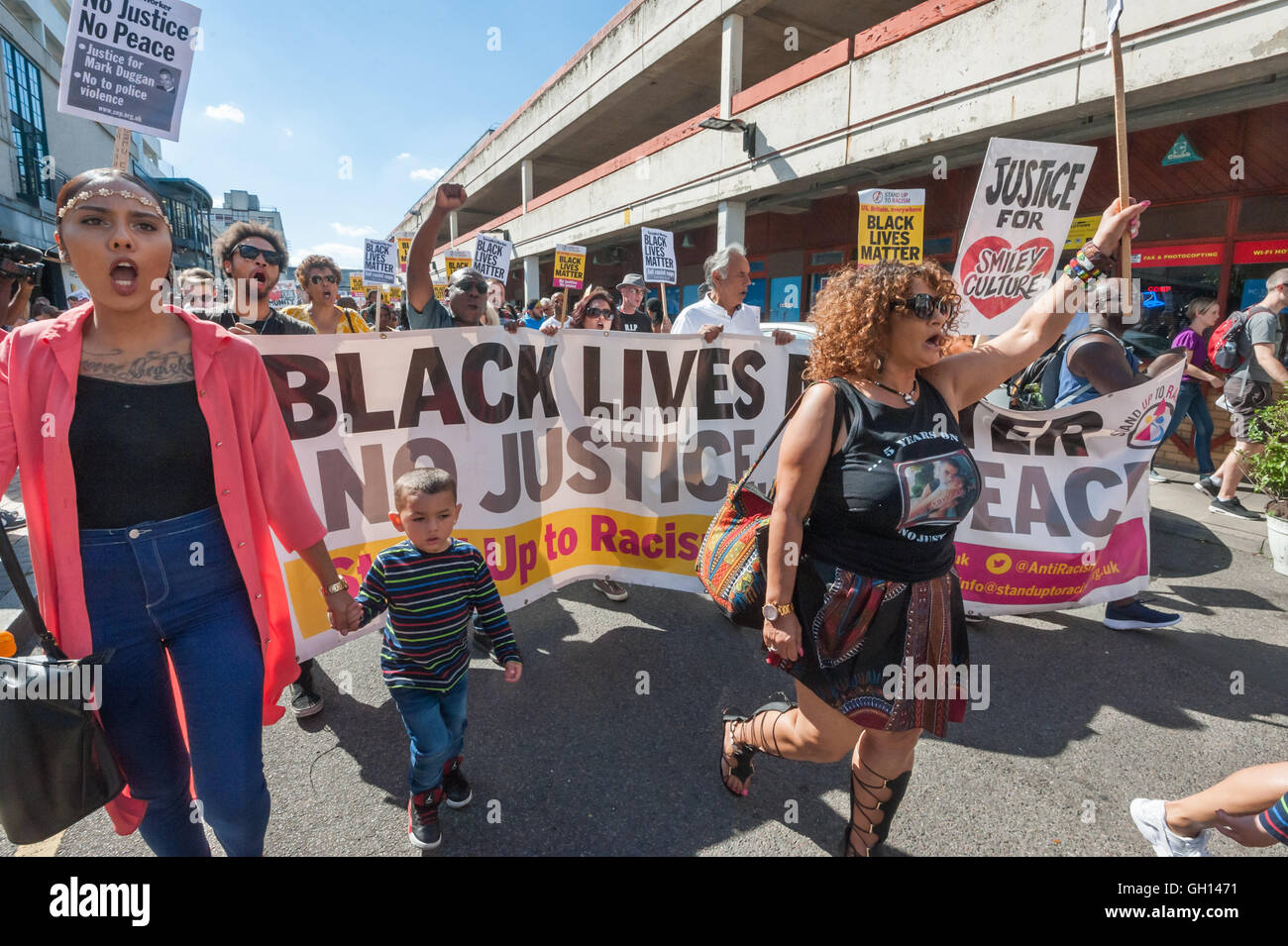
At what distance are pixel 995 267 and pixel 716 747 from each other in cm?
356

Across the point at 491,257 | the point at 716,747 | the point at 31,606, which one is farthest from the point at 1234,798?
the point at 491,257

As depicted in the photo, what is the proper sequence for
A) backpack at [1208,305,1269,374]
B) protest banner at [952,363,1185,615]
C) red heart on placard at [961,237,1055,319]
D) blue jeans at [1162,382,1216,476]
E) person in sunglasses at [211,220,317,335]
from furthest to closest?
blue jeans at [1162,382,1216,476] < backpack at [1208,305,1269,374] < red heart on placard at [961,237,1055,319] < protest banner at [952,363,1185,615] < person in sunglasses at [211,220,317,335]

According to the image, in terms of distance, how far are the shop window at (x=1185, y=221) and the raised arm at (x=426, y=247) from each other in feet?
31.3

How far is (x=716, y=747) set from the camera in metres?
2.96

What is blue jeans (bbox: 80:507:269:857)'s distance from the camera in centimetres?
169

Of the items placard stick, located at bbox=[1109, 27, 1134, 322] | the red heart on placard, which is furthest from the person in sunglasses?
the red heart on placard

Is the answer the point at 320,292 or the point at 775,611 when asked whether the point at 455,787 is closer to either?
the point at 775,611

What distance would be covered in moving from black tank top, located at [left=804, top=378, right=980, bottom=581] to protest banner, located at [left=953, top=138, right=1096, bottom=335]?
2.41 meters

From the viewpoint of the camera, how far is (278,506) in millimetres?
1995

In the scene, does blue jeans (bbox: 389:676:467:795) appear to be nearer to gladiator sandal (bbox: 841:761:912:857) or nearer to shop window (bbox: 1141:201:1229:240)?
gladiator sandal (bbox: 841:761:912:857)

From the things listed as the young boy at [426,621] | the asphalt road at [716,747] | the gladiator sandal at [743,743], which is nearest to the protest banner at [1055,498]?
the asphalt road at [716,747]

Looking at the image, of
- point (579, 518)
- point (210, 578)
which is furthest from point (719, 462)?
point (210, 578)

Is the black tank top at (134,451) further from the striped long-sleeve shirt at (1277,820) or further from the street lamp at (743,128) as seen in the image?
the street lamp at (743,128)

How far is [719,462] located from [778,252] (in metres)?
12.8
